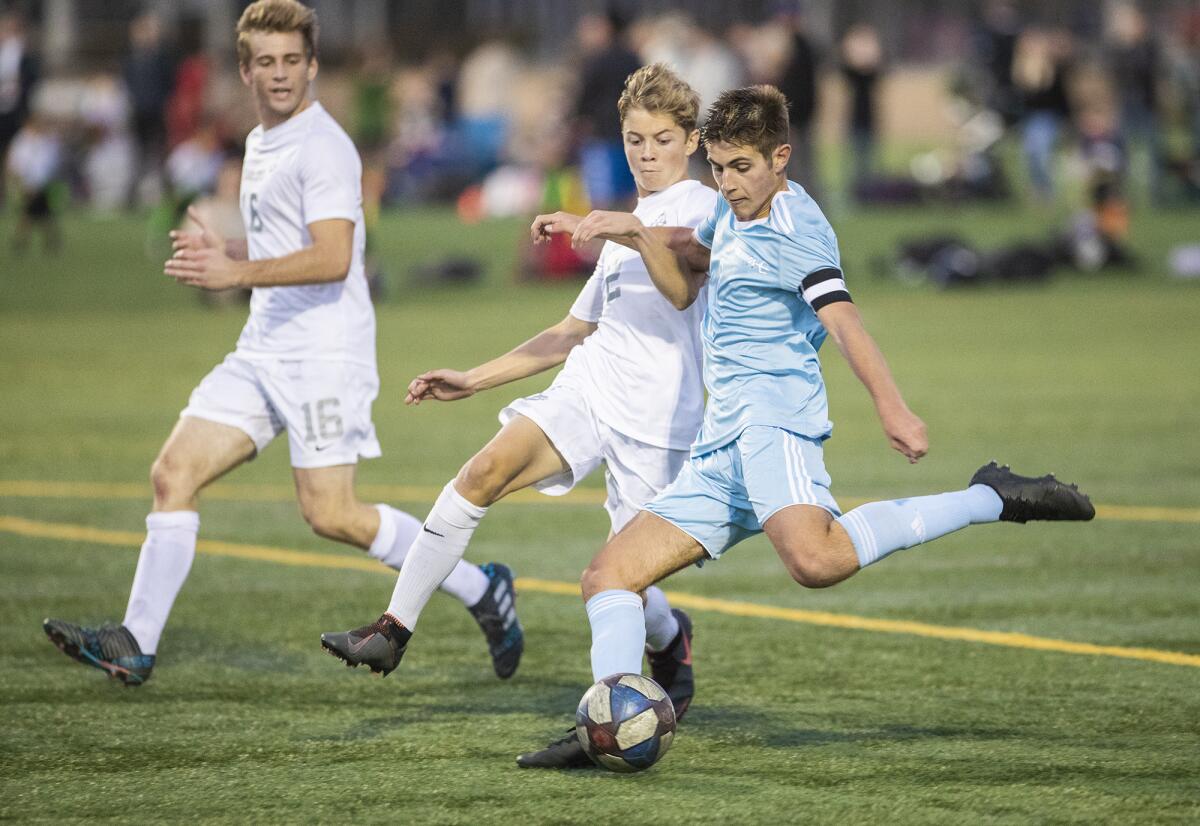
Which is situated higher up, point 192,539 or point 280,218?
point 280,218

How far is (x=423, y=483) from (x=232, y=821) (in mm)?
6694

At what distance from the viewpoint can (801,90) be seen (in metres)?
24.5

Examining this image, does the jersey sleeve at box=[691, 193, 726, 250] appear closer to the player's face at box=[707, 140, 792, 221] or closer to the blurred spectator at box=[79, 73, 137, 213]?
the player's face at box=[707, 140, 792, 221]

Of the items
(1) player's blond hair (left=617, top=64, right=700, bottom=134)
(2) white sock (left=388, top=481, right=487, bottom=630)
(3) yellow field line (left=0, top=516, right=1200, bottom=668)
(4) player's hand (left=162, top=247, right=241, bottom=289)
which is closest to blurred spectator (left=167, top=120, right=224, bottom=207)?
(3) yellow field line (left=0, top=516, right=1200, bottom=668)

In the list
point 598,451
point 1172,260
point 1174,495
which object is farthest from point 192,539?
point 1172,260

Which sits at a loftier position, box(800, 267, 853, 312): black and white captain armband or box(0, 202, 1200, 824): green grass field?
box(800, 267, 853, 312): black and white captain armband

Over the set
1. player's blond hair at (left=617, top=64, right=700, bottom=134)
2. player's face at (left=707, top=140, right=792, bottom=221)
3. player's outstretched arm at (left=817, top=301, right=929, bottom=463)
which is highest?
player's blond hair at (left=617, top=64, right=700, bottom=134)

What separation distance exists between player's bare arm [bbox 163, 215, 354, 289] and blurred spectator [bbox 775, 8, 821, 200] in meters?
17.1

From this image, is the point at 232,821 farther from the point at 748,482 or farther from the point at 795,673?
the point at 795,673

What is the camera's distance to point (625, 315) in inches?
263

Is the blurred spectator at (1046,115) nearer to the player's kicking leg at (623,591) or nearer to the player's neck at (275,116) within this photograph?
the player's neck at (275,116)

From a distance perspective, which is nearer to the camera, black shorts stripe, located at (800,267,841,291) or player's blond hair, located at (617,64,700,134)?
black shorts stripe, located at (800,267,841,291)

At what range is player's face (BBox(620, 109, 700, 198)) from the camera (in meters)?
6.51

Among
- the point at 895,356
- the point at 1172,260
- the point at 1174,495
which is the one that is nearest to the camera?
the point at 1174,495
